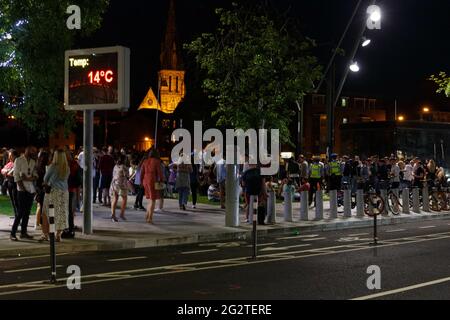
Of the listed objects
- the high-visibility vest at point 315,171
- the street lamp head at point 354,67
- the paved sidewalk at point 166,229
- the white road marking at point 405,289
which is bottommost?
the white road marking at point 405,289

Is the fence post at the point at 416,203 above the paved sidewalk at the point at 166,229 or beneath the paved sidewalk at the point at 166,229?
above

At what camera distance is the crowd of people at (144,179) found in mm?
13844

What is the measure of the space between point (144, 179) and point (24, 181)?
425cm

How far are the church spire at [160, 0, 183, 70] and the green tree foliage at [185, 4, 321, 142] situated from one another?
97.1 metres

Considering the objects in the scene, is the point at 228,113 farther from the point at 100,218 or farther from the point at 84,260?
the point at 84,260

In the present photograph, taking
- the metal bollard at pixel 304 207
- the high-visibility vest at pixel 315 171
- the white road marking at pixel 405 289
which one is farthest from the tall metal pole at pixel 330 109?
the white road marking at pixel 405 289

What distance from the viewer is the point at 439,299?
841 centimetres

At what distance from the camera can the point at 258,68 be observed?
2608 centimetres

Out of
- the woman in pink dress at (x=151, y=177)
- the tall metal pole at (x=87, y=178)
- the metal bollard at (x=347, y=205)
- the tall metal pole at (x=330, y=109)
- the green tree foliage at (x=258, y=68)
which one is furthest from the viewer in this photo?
the green tree foliage at (x=258, y=68)

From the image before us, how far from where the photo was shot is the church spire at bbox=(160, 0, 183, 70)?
124 meters

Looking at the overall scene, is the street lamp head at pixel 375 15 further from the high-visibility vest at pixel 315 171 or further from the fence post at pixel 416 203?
the fence post at pixel 416 203

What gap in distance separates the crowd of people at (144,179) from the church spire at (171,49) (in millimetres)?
96208

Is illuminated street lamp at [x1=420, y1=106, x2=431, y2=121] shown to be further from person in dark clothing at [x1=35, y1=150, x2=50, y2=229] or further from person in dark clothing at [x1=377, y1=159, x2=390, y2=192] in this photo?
person in dark clothing at [x1=35, y1=150, x2=50, y2=229]
